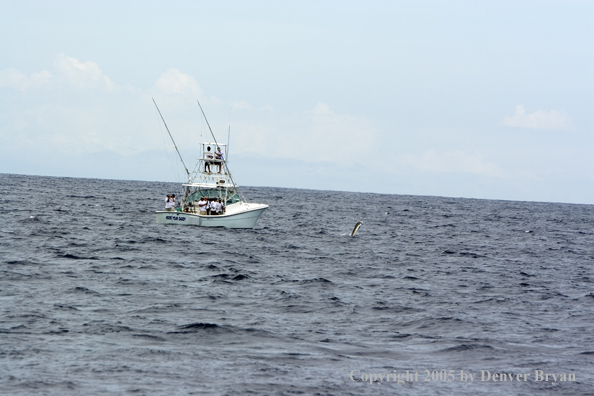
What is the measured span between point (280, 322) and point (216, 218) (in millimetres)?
21176

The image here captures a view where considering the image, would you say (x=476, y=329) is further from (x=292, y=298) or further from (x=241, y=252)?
(x=241, y=252)

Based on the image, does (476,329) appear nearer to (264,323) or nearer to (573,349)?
(573,349)

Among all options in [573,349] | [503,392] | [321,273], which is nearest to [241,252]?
[321,273]

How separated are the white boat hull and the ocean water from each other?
631 centimetres

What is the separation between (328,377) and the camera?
10.6 m

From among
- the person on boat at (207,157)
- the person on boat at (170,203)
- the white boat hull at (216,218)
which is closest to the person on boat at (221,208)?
the white boat hull at (216,218)

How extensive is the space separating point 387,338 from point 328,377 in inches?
120

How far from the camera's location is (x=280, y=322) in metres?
14.2

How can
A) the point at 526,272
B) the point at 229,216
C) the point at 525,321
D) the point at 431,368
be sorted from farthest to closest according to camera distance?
the point at 229,216
the point at 526,272
the point at 525,321
the point at 431,368

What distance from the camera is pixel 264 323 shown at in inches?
554

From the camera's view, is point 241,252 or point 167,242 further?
point 167,242

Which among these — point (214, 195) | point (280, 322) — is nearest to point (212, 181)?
point (214, 195)

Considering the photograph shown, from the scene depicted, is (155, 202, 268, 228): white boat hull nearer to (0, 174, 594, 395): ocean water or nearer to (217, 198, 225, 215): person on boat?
(217, 198, 225, 215): person on boat

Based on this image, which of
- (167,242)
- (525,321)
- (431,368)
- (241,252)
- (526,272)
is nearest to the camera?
(431,368)
